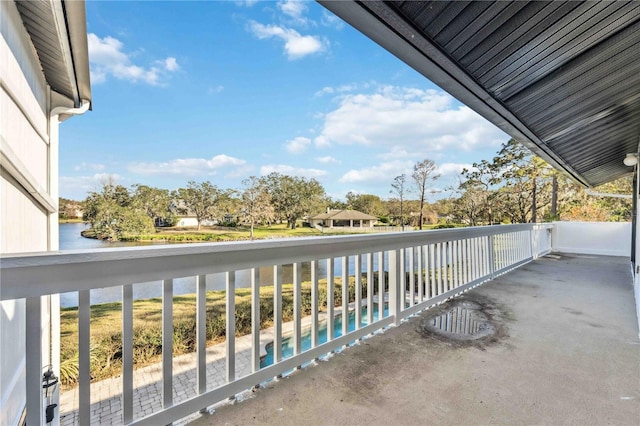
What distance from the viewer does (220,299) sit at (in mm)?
9891

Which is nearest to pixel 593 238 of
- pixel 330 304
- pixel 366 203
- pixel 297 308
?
pixel 330 304

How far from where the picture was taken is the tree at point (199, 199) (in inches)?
446

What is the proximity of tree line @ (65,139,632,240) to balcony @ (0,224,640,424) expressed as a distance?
369cm

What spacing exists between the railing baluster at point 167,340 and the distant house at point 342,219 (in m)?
20.8

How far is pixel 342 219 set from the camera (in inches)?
1004

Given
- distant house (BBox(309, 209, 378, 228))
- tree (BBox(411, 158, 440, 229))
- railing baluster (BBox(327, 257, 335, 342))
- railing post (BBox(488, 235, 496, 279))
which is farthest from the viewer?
tree (BBox(411, 158, 440, 229))

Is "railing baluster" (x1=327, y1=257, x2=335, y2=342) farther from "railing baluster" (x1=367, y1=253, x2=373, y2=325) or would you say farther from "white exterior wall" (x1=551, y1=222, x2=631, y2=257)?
"white exterior wall" (x1=551, y1=222, x2=631, y2=257)

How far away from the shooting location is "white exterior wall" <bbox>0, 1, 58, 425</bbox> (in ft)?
6.31

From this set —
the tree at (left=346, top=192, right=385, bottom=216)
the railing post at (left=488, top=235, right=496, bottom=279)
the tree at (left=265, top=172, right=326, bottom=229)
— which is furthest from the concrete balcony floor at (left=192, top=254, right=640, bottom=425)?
the tree at (left=346, top=192, right=385, bottom=216)

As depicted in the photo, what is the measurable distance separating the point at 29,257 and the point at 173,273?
0.53 m

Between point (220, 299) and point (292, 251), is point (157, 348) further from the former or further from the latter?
point (292, 251)

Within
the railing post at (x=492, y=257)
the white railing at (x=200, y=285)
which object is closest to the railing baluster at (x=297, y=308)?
the white railing at (x=200, y=285)

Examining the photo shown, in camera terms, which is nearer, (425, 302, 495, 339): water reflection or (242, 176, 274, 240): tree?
(425, 302, 495, 339): water reflection

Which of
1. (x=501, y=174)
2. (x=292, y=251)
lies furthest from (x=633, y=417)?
(x=501, y=174)
